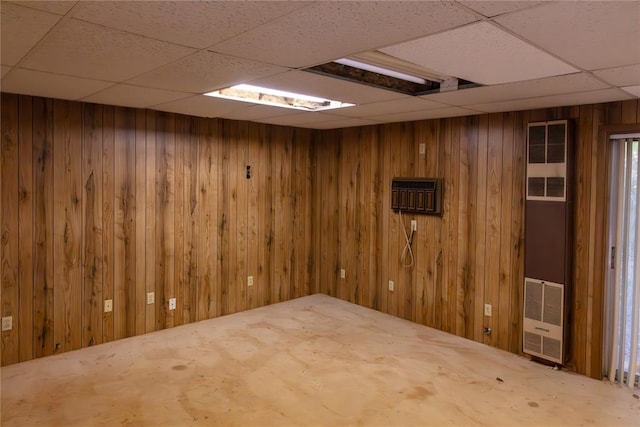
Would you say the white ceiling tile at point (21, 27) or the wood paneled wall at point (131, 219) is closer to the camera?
the white ceiling tile at point (21, 27)

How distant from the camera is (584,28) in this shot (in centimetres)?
177

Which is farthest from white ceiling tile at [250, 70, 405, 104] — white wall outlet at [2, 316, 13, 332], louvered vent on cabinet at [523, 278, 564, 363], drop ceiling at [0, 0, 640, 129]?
white wall outlet at [2, 316, 13, 332]

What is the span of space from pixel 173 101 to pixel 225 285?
2.20 meters

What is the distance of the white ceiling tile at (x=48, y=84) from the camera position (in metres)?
2.78

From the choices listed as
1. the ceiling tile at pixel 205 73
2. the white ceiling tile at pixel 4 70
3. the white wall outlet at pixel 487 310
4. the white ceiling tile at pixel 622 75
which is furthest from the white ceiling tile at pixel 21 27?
the white wall outlet at pixel 487 310

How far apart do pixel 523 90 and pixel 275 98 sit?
194 cm

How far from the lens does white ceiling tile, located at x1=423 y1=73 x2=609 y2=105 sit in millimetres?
2664

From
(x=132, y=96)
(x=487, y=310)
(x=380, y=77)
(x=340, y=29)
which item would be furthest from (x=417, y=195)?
(x=340, y=29)

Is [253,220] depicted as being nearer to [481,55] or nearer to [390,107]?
[390,107]

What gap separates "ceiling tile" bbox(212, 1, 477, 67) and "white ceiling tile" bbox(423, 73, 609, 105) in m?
1.23

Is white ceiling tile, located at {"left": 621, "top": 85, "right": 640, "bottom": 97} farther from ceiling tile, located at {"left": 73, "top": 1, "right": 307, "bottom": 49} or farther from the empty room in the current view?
ceiling tile, located at {"left": 73, "top": 1, "right": 307, "bottom": 49}

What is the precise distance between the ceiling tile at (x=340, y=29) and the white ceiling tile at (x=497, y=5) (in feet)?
0.16

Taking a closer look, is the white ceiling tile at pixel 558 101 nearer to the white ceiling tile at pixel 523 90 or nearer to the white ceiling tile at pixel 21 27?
the white ceiling tile at pixel 523 90

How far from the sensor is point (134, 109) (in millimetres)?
4148
